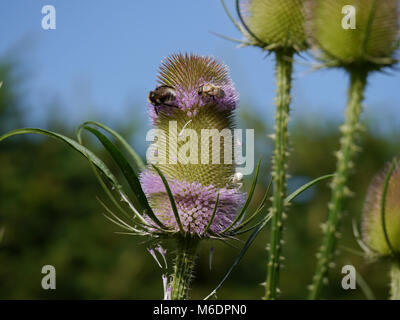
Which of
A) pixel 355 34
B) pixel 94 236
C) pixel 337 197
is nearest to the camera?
pixel 337 197

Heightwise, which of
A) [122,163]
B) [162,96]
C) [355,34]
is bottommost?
[122,163]

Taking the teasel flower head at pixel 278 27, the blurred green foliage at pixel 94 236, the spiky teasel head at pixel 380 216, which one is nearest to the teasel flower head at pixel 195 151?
the teasel flower head at pixel 278 27

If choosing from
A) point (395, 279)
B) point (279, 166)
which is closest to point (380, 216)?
point (395, 279)

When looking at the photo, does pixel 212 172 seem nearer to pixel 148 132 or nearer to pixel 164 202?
pixel 164 202

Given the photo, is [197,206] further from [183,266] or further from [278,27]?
[278,27]

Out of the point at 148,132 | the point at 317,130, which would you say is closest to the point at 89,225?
the point at 317,130

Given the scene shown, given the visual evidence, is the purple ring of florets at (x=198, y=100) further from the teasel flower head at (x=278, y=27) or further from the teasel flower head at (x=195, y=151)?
the teasel flower head at (x=278, y=27)
